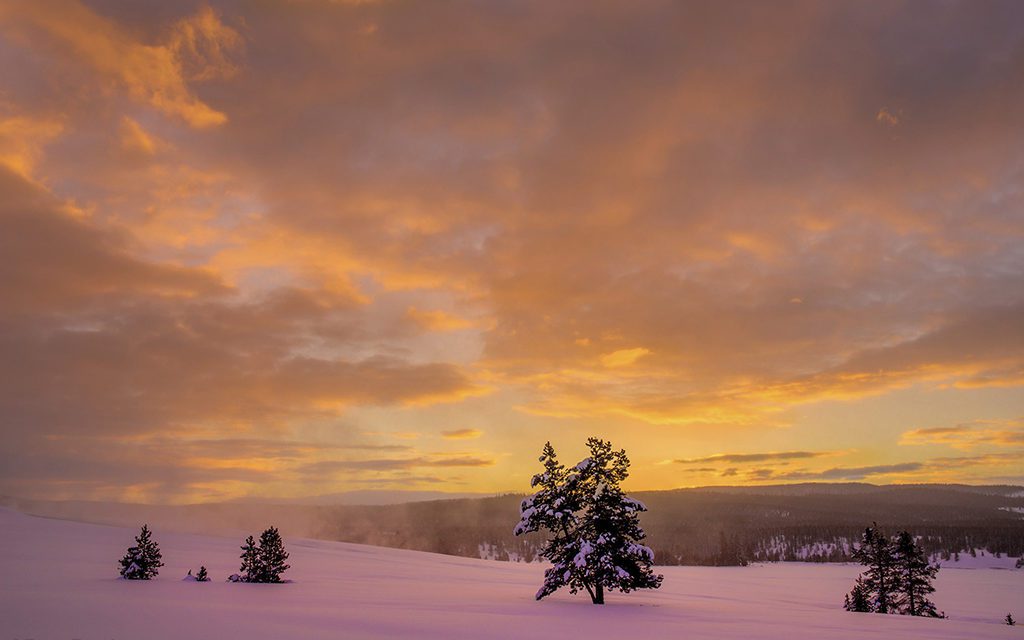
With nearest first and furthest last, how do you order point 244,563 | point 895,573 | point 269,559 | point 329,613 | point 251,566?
point 329,613
point 251,566
point 269,559
point 244,563
point 895,573

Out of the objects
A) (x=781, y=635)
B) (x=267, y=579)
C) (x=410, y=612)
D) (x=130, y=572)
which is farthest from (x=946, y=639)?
(x=130, y=572)

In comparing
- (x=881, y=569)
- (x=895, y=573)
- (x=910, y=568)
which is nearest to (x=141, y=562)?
(x=881, y=569)

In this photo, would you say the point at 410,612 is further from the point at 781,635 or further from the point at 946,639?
the point at 946,639

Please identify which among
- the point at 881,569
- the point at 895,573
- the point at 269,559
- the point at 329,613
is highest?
the point at 329,613

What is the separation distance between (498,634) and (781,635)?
421 inches

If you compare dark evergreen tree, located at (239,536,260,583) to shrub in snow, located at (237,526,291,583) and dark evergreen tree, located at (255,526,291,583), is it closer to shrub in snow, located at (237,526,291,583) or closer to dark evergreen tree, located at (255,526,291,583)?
shrub in snow, located at (237,526,291,583)

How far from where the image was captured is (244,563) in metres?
40.8

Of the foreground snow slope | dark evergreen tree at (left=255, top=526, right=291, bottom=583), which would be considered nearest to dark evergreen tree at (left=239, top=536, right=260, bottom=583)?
dark evergreen tree at (left=255, top=526, right=291, bottom=583)

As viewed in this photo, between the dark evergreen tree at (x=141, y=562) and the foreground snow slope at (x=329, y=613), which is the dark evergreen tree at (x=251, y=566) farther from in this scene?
the dark evergreen tree at (x=141, y=562)

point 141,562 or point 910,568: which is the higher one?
point 141,562

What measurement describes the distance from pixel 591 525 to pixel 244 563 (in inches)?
892

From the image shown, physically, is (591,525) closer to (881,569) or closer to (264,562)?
(264,562)

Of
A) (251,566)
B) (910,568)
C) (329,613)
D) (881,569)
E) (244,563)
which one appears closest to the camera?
(329,613)

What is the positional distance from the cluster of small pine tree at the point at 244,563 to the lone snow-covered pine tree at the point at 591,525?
55.3 feet
